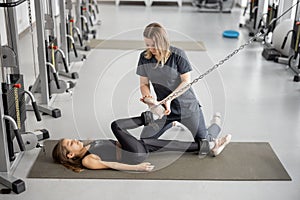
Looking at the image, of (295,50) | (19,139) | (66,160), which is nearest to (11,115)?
(19,139)

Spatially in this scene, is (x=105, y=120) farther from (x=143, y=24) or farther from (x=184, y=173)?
(x=143, y=24)

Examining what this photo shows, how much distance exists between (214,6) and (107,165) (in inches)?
271

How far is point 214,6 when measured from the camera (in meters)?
9.23

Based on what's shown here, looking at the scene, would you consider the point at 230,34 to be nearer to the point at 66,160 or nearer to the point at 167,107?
the point at 167,107

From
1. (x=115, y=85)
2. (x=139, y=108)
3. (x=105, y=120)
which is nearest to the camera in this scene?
(x=105, y=120)

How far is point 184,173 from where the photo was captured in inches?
118

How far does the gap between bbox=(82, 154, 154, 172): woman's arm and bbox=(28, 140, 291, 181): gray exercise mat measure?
0.10 feet

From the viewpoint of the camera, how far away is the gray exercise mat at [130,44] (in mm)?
6152

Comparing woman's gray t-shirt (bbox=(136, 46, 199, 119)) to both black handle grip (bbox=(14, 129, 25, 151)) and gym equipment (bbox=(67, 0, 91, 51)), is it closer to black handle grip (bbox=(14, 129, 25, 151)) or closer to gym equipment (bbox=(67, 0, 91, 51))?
black handle grip (bbox=(14, 129, 25, 151))

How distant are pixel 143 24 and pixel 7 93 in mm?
5024

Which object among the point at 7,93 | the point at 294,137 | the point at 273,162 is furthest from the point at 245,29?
the point at 7,93

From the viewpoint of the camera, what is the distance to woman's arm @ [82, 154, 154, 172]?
2977 millimetres

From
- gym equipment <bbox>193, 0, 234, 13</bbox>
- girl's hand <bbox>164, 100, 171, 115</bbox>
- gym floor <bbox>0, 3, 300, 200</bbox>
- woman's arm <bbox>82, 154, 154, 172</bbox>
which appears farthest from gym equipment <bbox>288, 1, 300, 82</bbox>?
gym equipment <bbox>193, 0, 234, 13</bbox>

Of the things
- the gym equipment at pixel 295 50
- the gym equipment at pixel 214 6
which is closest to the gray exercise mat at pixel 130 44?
the gym equipment at pixel 295 50
